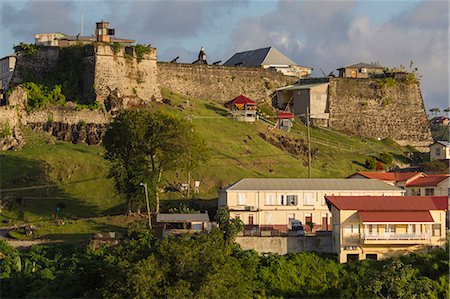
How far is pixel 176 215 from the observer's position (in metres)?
56.8

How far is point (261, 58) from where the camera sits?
101312 mm

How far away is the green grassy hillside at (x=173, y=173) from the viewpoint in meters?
62.7

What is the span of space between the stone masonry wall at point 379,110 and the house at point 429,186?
2561 centimetres

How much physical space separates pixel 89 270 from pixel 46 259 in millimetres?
5600

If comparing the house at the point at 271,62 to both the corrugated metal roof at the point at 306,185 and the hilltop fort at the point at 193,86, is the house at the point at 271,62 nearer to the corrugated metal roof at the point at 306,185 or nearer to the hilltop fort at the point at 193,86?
the hilltop fort at the point at 193,86

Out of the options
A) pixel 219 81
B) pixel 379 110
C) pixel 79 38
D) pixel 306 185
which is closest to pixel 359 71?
pixel 379 110

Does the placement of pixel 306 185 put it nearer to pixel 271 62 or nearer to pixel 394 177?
pixel 394 177

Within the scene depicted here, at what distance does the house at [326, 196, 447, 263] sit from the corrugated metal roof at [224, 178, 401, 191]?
4.95m

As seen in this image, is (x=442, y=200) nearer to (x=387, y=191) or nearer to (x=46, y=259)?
(x=387, y=191)

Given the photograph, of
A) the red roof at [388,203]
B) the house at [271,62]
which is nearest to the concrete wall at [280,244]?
the red roof at [388,203]

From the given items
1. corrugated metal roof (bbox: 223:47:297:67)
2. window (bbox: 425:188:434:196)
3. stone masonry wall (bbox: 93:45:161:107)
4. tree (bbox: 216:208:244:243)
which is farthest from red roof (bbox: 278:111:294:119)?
tree (bbox: 216:208:244:243)

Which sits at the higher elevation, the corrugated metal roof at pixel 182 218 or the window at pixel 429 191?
the window at pixel 429 191

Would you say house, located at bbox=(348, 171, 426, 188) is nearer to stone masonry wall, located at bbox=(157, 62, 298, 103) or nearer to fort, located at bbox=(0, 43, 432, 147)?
fort, located at bbox=(0, 43, 432, 147)

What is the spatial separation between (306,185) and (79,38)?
30185 millimetres
